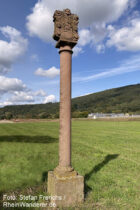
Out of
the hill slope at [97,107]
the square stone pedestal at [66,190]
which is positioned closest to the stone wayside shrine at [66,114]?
the square stone pedestal at [66,190]

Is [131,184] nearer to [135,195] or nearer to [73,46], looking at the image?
[135,195]

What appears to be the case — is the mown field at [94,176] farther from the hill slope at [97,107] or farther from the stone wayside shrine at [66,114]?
the hill slope at [97,107]

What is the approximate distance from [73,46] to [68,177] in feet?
10.3

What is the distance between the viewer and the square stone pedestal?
386cm

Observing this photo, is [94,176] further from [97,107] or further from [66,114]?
[97,107]

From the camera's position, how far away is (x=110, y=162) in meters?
7.60

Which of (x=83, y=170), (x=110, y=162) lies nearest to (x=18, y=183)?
(x=83, y=170)

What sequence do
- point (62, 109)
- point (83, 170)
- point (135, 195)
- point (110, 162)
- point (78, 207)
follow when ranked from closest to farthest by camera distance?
point (78, 207), point (62, 109), point (135, 195), point (83, 170), point (110, 162)

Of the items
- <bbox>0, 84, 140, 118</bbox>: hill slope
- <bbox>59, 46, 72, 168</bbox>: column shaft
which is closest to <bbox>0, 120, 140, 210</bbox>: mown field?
<bbox>59, 46, 72, 168</bbox>: column shaft

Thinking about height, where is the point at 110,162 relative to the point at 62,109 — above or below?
below

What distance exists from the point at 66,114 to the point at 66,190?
168 cm

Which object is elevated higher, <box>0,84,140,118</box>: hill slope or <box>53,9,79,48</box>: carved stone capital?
<box>0,84,140,118</box>: hill slope

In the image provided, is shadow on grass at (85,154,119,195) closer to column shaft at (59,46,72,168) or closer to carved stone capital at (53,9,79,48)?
column shaft at (59,46,72,168)

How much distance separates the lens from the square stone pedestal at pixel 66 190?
12.7ft
